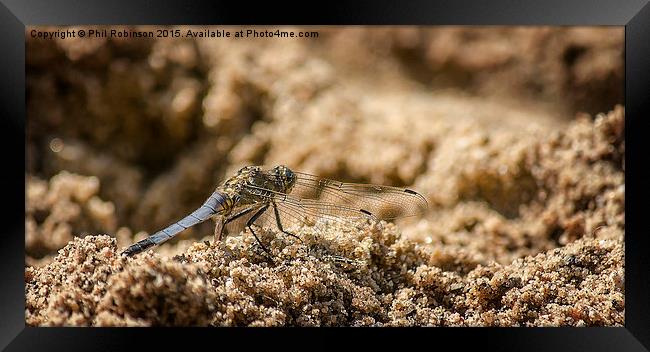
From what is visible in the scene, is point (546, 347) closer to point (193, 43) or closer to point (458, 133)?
point (458, 133)

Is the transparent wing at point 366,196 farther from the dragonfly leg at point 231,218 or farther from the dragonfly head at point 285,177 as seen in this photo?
the dragonfly leg at point 231,218

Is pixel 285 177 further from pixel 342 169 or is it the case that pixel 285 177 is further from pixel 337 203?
pixel 342 169

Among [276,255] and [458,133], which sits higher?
[458,133]

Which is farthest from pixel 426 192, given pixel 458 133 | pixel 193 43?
pixel 193 43

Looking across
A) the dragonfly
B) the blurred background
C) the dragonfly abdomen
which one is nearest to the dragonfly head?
the dragonfly

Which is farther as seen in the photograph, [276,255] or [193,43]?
[193,43]

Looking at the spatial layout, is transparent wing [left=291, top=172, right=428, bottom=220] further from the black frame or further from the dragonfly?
the black frame
